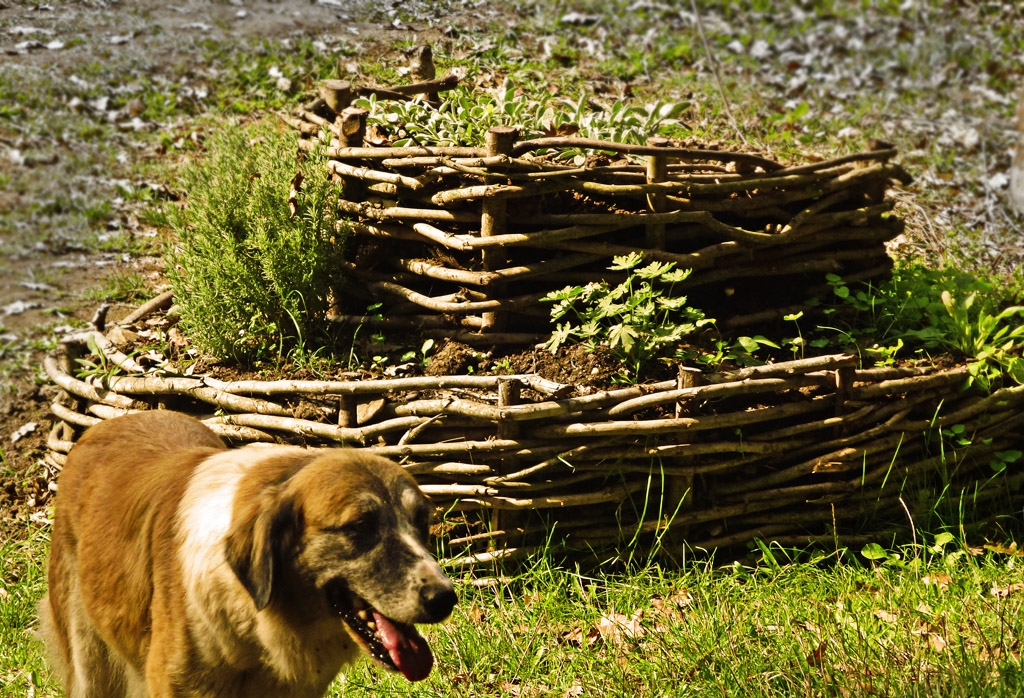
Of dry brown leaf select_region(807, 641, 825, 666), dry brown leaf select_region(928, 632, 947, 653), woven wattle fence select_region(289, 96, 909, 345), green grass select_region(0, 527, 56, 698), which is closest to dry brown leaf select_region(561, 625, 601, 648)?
dry brown leaf select_region(807, 641, 825, 666)

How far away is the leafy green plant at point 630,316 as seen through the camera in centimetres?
415

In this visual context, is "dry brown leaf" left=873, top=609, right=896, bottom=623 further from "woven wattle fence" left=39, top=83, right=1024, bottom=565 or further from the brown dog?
the brown dog

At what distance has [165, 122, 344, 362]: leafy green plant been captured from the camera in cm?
443

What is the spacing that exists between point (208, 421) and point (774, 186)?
296 cm

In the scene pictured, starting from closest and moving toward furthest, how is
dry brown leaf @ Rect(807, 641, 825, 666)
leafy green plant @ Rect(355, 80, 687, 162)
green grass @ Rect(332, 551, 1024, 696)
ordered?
1. green grass @ Rect(332, 551, 1024, 696)
2. dry brown leaf @ Rect(807, 641, 825, 666)
3. leafy green plant @ Rect(355, 80, 687, 162)

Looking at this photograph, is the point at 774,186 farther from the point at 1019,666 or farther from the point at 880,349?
the point at 1019,666

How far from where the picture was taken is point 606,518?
4.16 meters

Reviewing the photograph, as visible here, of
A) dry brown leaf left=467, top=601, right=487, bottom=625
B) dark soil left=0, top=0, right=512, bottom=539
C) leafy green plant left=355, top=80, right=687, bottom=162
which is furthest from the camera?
dark soil left=0, top=0, right=512, bottom=539

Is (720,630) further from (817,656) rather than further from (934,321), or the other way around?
(934,321)

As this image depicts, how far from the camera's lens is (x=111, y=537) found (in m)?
2.97

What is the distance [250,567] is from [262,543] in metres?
0.09

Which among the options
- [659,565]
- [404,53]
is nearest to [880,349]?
[659,565]

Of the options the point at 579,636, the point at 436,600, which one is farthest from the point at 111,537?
the point at 579,636

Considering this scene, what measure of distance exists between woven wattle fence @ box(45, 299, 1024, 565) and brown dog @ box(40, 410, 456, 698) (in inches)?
42.7
